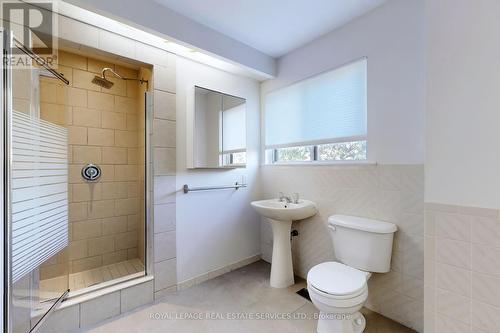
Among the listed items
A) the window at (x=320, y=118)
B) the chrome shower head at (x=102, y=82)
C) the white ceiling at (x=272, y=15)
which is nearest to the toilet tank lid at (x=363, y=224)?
the window at (x=320, y=118)

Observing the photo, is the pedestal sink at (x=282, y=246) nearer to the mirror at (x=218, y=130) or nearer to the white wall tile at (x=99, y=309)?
the mirror at (x=218, y=130)

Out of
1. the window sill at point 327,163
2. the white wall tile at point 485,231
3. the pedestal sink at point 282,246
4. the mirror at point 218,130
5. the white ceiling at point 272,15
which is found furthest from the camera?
the mirror at point 218,130

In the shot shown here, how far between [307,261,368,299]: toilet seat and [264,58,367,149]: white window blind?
107cm

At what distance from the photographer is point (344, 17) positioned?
6.55ft

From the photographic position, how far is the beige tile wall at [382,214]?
1671mm

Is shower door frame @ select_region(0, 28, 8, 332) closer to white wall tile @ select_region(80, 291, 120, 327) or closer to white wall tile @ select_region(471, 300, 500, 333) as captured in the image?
white wall tile @ select_region(80, 291, 120, 327)

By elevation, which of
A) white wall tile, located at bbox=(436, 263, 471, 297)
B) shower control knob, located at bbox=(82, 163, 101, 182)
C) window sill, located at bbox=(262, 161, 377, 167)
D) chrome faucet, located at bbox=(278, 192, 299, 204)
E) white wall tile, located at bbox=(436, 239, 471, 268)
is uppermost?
window sill, located at bbox=(262, 161, 377, 167)

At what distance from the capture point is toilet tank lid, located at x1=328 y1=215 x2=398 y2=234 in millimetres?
1692

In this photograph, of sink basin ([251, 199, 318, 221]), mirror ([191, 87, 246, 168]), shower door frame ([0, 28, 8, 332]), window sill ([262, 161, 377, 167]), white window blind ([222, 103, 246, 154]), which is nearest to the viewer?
shower door frame ([0, 28, 8, 332])

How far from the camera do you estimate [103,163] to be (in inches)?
102

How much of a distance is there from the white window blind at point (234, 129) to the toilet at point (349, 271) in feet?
4.34

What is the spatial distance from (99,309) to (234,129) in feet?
6.65

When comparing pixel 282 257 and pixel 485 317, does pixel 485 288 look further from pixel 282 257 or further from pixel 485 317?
pixel 282 257

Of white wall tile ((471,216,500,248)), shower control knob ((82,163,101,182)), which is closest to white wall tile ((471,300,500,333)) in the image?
white wall tile ((471,216,500,248))
